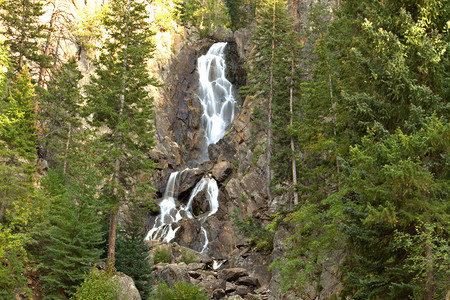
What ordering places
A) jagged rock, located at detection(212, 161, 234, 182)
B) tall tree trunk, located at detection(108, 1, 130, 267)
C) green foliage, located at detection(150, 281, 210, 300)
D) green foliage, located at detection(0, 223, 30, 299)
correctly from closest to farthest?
green foliage, located at detection(0, 223, 30, 299) < green foliage, located at detection(150, 281, 210, 300) < tall tree trunk, located at detection(108, 1, 130, 267) < jagged rock, located at detection(212, 161, 234, 182)

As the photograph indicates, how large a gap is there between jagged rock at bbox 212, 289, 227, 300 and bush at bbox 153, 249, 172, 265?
6583 millimetres

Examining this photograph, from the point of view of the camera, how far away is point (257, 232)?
2420 cm

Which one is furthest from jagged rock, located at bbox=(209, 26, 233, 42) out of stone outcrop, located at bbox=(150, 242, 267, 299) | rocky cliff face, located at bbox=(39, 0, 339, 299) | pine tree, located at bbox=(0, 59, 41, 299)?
pine tree, located at bbox=(0, 59, 41, 299)

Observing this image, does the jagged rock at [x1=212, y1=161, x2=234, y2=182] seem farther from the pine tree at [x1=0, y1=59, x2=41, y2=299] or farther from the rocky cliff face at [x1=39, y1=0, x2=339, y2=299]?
the pine tree at [x1=0, y1=59, x2=41, y2=299]

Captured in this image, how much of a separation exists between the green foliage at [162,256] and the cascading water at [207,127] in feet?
17.9

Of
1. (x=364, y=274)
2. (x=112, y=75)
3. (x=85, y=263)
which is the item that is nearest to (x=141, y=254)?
(x=85, y=263)

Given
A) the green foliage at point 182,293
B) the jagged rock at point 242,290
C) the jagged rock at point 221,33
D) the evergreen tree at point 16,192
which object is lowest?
the jagged rock at point 242,290

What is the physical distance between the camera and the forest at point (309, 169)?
8820mm

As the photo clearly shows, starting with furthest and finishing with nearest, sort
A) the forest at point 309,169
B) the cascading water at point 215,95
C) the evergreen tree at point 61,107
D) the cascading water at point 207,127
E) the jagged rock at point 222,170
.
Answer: the cascading water at point 215,95, the jagged rock at point 222,170, the cascading water at point 207,127, the evergreen tree at point 61,107, the forest at point 309,169

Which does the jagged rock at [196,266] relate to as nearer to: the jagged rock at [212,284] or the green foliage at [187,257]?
the green foliage at [187,257]

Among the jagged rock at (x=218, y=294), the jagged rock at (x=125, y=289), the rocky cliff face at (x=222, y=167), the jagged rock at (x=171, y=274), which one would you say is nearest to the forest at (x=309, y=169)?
the jagged rock at (x=125, y=289)

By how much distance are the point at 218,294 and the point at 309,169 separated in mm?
9197

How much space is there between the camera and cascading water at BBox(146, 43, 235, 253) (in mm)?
33906

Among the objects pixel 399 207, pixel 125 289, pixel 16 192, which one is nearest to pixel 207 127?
pixel 16 192
